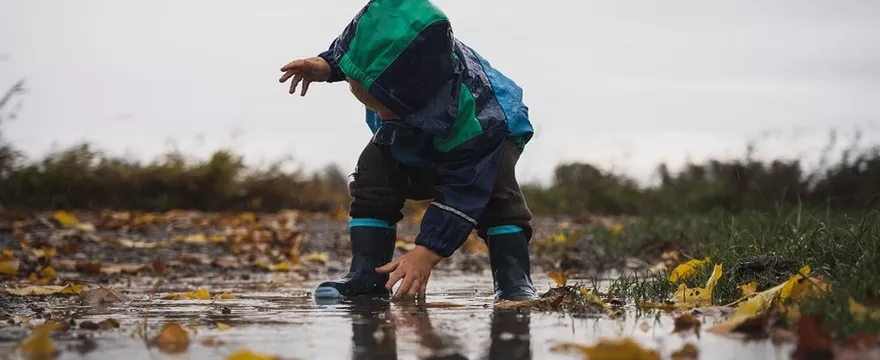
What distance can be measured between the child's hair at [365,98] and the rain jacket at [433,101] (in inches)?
2.0

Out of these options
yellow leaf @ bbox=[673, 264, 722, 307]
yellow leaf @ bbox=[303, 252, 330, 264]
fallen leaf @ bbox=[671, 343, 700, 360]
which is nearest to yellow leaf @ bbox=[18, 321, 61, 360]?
fallen leaf @ bbox=[671, 343, 700, 360]

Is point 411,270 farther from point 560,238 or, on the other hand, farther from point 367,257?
point 560,238

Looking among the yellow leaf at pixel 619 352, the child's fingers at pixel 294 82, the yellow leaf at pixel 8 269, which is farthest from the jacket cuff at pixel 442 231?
the yellow leaf at pixel 8 269

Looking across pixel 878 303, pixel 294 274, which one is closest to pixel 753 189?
pixel 294 274

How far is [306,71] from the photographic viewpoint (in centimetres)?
381

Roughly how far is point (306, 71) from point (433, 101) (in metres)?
0.49

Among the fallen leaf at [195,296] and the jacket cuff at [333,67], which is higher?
the jacket cuff at [333,67]

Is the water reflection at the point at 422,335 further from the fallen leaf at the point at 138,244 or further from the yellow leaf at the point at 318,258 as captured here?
the fallen leaf at the point at 138,244


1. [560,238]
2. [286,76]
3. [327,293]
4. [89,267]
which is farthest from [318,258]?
[286,76]

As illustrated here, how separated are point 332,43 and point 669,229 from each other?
4531mm

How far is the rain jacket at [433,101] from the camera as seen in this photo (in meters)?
3.67

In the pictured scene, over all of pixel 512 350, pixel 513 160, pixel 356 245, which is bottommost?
pixel 512 350

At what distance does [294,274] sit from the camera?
21.5 feet

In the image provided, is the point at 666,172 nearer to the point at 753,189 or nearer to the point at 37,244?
the point at 753,189
